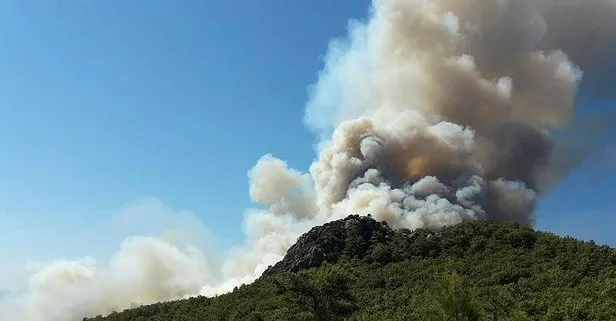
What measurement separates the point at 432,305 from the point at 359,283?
1764 inches

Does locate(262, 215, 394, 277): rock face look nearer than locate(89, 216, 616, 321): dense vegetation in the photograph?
No

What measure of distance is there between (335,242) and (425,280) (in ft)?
113

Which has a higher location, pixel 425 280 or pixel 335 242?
pixel 335 242

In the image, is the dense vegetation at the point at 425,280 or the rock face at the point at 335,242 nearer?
the dense vegetation at the point at 425,280

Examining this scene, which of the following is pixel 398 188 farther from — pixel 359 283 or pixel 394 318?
pixel 394 318

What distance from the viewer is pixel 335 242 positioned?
12700 centimetres

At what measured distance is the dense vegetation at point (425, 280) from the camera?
65000mm

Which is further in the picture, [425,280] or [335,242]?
[335,242]

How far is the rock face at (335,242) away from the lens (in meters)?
123

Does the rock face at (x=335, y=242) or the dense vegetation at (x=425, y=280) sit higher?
the rock face at (x=335, y=242)

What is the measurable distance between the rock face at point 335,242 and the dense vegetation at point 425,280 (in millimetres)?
219

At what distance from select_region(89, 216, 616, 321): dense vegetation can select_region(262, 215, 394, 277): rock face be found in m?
0.22

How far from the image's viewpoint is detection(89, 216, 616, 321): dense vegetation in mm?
65000

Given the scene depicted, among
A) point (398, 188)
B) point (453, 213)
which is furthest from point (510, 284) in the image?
point (398, 188)
